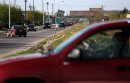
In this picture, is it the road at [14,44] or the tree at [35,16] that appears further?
the tree at [35,16]

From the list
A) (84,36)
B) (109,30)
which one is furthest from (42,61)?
(109,30)

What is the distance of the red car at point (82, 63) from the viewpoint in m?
6.18

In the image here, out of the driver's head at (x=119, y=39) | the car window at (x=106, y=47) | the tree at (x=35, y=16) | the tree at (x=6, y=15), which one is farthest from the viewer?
the tree at (x=35, y=16)

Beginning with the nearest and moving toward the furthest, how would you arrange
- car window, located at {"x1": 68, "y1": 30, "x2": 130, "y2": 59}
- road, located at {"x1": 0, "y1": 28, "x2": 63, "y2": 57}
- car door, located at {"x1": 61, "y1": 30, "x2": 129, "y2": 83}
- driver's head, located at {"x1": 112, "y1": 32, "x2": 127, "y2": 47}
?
car door, located at {"x1": 61, "y1": 30, "x2": 129, "y2": 83} → car window, located at {"x1": 68, "y1": 30, "x2": 130, "y2": 59} → driver's head, located at {"x1": 112, "y1": 32, "x2": 127, "y2": 47} → road, located at {"x1": 0, "y1": 28, "x2": 63, "y2": 57}

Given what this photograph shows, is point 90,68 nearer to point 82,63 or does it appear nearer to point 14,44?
point 82,63

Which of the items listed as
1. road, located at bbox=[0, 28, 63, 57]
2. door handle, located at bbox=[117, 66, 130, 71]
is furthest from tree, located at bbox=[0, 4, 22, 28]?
door handle, located at bbox=[117, 66, 130, 71]

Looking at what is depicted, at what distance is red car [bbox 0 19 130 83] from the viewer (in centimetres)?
618

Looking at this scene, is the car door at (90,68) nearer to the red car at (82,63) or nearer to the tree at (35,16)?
the red car at (82,63)

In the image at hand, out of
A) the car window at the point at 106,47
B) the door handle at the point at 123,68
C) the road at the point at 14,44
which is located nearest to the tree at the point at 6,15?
the road at the point at 14,44

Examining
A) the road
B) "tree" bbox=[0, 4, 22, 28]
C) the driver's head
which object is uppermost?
the driver's head

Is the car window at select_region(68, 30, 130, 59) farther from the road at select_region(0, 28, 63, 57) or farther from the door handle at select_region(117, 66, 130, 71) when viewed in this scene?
the road at select_region(0, 28, 63, 57)

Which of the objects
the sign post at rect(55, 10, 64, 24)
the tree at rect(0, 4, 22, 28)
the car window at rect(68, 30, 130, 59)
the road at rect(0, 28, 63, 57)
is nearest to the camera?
the car window at rect(68, 30, 130, 59)

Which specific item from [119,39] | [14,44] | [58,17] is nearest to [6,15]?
[14,44]

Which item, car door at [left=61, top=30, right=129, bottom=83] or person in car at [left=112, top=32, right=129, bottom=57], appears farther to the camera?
person in car at [left=112, top=32, right=129, bottom=57]
